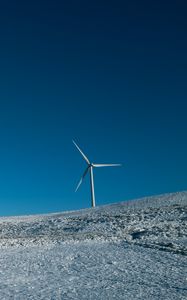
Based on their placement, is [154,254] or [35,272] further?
[154,254]

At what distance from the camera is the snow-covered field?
11.1 m

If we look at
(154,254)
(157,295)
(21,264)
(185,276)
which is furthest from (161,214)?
(157,295)

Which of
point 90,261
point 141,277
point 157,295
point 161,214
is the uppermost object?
point 161,214

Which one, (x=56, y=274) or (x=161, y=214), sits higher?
(x=161, y=214)

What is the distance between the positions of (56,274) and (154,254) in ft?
14.9

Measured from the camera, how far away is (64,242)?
70.1ft

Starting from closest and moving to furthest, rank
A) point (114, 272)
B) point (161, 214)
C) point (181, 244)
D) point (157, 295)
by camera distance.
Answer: point (157, 295), point (114, 272), point (181, 244), point (161, 214)

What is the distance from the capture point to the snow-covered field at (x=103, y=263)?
1109cm

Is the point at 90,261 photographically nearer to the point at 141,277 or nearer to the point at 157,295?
the point at 141,277

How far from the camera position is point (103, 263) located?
15.1 m

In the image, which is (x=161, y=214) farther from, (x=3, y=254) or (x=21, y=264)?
(x=21, y=264)

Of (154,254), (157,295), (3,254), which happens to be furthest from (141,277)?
(3,254)

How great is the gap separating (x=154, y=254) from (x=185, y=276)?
4.15 metres

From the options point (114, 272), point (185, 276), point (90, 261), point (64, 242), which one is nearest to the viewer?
point (185, 276)
